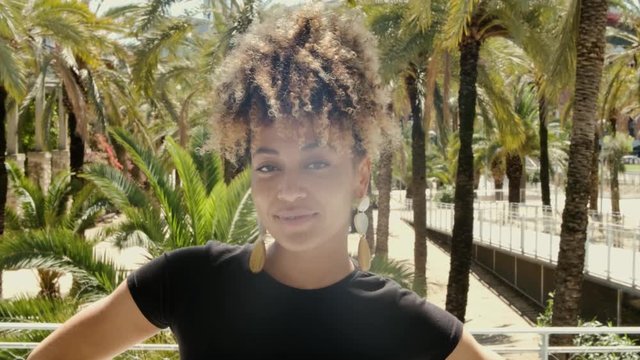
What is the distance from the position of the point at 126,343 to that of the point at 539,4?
13.1 m

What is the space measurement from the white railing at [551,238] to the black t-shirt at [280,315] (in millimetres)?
11369

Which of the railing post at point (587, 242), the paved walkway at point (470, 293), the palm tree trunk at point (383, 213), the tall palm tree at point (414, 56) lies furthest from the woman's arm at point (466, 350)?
the palm tree trunk at point (383, 213)

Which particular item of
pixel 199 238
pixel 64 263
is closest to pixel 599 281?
pixel 199 238

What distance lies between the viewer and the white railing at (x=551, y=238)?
1223 cm

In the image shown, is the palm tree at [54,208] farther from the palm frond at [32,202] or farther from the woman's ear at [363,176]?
the woman's ear at [363,176]

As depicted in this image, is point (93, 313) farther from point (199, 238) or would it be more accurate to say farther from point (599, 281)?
point (599, 281)

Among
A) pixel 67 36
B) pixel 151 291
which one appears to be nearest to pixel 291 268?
pixel 151 291

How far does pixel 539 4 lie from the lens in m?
13.1

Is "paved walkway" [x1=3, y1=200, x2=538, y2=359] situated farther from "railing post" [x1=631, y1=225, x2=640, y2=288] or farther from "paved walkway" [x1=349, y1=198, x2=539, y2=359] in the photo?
"railing post" [x1=631, y1=225, x2=640, y2=288]

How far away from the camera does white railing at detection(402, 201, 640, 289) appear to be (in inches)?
481

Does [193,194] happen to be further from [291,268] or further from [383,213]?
[383,213]

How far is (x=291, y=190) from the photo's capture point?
1289mm

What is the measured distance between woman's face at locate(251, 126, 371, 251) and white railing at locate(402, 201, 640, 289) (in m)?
11.4

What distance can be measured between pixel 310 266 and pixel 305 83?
351 millimetres
